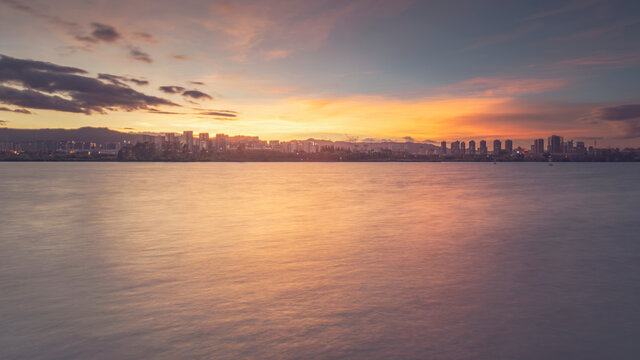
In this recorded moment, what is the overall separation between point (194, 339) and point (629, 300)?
9084 mm

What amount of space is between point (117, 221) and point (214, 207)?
8428mm

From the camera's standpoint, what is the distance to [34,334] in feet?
22.7

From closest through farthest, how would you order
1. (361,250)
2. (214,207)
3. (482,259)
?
1. (482,259)
2. (361,250)
3. (214,207)

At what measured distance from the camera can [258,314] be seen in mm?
7867

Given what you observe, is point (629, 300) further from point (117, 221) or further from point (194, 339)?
point (117, 221)

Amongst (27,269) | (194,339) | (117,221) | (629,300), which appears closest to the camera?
(194,339)

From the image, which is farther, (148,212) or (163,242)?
(148,212)

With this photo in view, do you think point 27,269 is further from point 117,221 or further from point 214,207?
point 214,207

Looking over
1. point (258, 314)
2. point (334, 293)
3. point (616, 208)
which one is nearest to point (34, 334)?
point (258, 314)

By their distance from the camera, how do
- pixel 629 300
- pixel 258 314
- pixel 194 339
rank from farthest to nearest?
pixel 629 300
pixel 258 314
pixel 194 339

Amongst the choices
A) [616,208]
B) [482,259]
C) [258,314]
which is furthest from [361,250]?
[616,208]

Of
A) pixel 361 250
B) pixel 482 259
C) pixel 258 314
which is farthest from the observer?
pixel 361 250

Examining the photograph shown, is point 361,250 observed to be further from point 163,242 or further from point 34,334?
point 34,334

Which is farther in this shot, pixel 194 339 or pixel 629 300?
pixel 629 300
